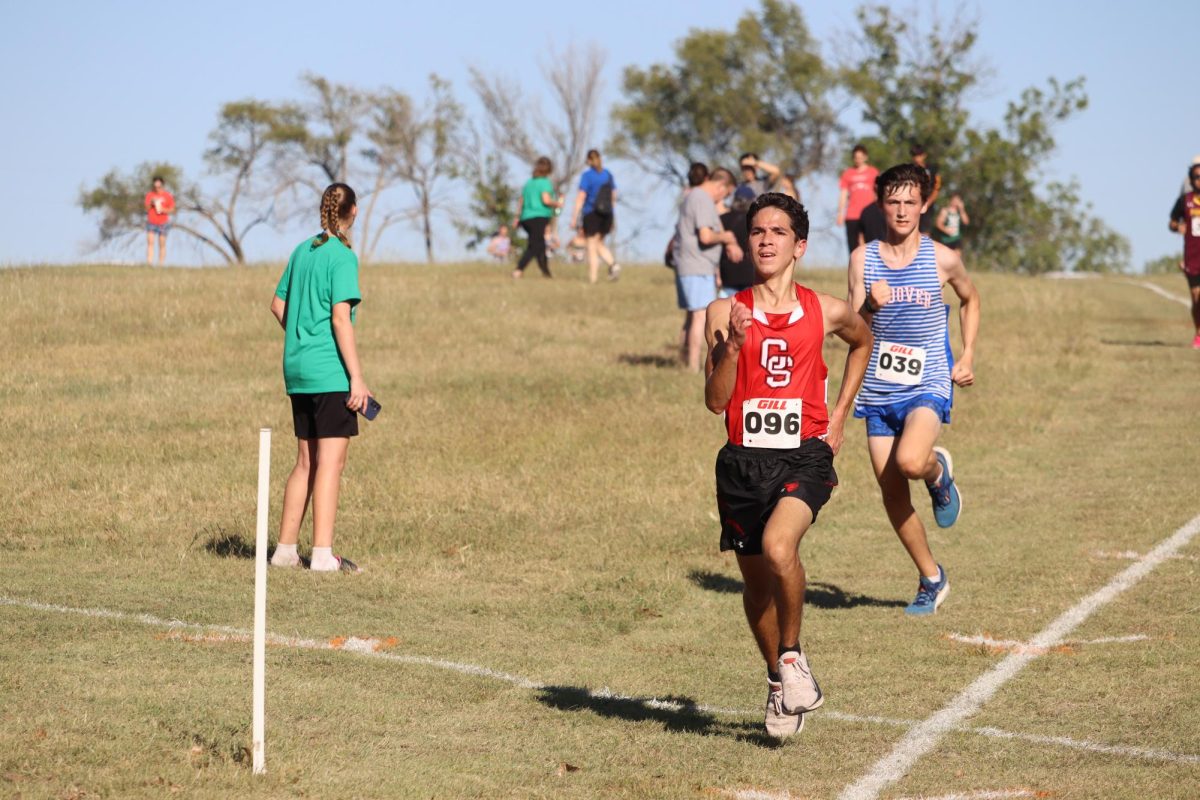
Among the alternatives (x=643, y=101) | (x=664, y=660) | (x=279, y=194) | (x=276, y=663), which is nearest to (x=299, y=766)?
(x=276, y=663)

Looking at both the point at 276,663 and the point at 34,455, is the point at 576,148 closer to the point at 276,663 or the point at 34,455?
the point at 34,455

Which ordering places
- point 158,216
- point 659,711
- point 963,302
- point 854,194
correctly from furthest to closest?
point 158,216
point 854,194
point 963,302
point 659,711

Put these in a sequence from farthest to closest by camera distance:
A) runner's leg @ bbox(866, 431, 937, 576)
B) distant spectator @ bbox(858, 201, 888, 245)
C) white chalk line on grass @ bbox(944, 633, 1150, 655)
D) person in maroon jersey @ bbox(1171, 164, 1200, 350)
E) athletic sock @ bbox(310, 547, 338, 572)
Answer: person in maroon jersey @ bbox(1171, 164, 1200, 350) < distant spectator @ bbox(858, 201, 888, 245) < athletic sock @ bbox(310, 547, 338, 572) < runner's leg @ bbox(866, 431, 937, 576) < white chalk line on grass @ bbox(944, 633, 1150, 655)

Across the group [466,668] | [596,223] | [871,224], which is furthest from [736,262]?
[466,668]

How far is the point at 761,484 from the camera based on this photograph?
595 centimetres

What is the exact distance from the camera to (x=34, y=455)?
12.5 meters

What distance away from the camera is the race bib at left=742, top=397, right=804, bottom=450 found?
593cm

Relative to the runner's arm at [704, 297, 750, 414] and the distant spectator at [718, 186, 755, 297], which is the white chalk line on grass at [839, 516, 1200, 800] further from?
the distant spectator at [718, 186, 755, 297]

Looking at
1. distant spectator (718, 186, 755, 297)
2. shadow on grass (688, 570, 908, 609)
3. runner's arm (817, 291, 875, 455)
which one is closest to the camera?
runner's arm (817, 291, 875, 455)

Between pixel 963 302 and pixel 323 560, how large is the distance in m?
3.99

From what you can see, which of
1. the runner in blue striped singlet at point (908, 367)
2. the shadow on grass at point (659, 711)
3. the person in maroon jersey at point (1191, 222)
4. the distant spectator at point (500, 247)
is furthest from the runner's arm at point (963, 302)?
the distant spectator at point (500, 247)

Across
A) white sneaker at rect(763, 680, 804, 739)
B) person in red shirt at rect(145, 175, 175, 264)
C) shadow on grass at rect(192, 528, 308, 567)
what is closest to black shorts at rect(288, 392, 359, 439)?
shadow on grass at rect(192, 528, 308, 567)

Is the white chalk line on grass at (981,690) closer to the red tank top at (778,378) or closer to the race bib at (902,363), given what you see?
the red tank top at (778,378)

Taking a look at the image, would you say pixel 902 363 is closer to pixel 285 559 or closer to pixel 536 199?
pixel 285 559
